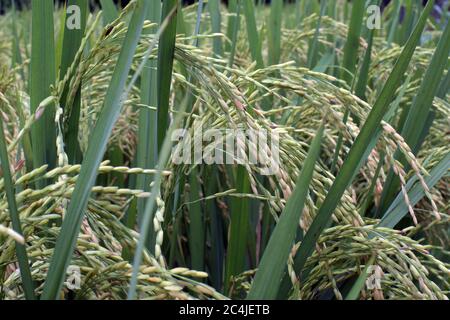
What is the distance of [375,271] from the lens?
679 mm

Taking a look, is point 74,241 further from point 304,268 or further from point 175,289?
point 304,268

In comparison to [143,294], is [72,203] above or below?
above

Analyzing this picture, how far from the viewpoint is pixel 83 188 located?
0.57 m

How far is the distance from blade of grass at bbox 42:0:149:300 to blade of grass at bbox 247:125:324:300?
172mm

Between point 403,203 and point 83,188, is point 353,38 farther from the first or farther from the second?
point 83,188

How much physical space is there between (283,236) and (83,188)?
7.4 inches

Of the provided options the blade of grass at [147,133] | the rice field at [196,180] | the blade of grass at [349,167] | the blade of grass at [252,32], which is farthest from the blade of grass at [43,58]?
the blade of grass at [252,32]

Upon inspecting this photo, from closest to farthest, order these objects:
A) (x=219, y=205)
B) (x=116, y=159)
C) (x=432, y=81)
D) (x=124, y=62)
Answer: (x=124, y=62)
(x=432, y=81)
(x=219, y=205)
(x=116, y=159)

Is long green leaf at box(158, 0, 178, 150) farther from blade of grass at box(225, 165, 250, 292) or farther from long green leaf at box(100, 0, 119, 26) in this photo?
long green leaf at box(100, 0, 119, 26)

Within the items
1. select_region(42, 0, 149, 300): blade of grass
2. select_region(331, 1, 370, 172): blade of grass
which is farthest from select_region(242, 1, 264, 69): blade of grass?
select_region(42, 0, 149, 300): blade of grass

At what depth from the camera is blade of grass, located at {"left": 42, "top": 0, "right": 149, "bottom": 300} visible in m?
0.56

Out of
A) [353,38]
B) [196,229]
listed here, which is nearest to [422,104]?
[353,38]
